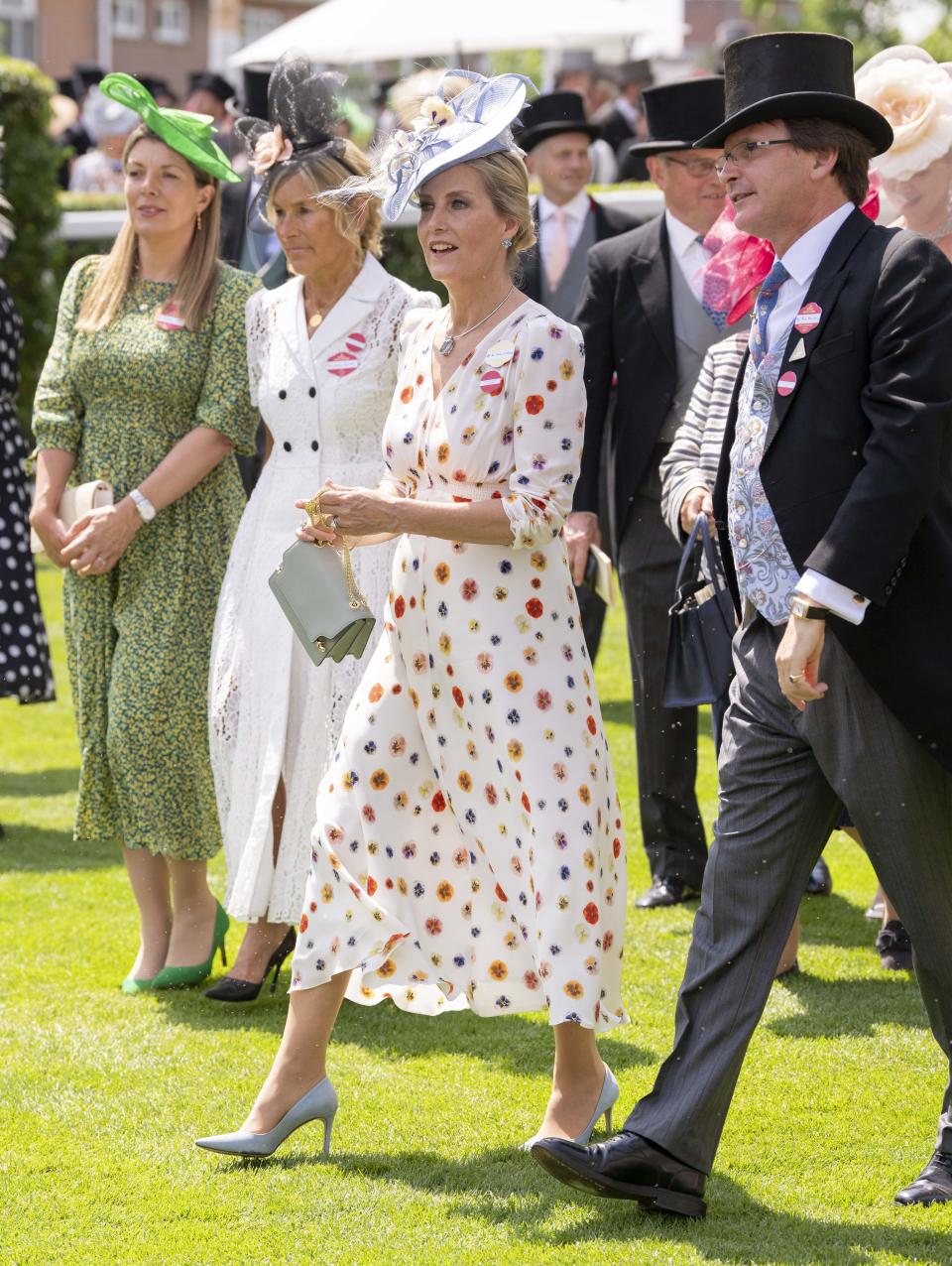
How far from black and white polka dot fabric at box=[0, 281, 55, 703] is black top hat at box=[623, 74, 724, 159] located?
7.77ft

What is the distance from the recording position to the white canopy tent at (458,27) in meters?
13.4

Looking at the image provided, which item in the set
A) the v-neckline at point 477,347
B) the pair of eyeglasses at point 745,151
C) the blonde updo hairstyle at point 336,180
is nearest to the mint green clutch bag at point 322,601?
the v-neckline at point 477,347

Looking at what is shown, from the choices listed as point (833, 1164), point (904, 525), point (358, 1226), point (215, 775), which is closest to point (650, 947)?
point (215, 775)

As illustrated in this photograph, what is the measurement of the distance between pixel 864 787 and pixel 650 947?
2.49 m

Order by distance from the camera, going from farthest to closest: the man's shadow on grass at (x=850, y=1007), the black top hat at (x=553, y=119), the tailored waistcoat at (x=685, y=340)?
the black top hat at (x=553, y=119), the tailored waistcoat at (x=685, y=340), the man's shadow on grass at (x=850, y=1007)

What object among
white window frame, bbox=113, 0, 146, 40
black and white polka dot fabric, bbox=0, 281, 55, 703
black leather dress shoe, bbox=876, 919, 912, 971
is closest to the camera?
black leather dress shoe, bbox=876, 919, 912, 971

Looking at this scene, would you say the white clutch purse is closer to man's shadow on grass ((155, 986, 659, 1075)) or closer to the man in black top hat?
man's shadow on grass ((155, 986, 659, 1075))

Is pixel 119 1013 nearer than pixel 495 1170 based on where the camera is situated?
No

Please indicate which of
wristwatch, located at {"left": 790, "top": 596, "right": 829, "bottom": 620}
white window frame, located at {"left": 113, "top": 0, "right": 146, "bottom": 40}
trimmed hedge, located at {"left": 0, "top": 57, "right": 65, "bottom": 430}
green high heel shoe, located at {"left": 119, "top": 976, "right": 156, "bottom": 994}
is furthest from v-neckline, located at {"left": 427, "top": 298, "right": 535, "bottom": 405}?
white window frame, located at {"left": 113, "top": 0, "right": 146, "bottom": 40}

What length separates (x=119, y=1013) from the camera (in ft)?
18.2

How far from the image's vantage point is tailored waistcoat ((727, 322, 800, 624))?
12.5ft

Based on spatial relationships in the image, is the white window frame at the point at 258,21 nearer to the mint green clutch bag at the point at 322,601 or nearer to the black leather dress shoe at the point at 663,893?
the black leather dress shoe at the point at 663,893

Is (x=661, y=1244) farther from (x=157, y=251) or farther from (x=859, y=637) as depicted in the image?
(x=157, y=251)

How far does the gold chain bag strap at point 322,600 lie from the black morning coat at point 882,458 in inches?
40.6
